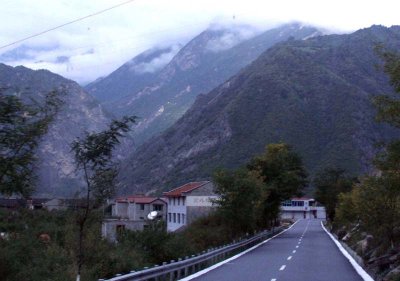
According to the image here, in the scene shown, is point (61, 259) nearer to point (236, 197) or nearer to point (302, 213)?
point (236, 197)

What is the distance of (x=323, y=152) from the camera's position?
10506cm

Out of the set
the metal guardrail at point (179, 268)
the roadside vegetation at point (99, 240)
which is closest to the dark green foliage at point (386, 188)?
the metal guardrail at point (179, 268)

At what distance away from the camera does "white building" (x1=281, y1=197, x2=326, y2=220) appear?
160125 millimetres

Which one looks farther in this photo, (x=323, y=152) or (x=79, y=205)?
(x=323, y=152)

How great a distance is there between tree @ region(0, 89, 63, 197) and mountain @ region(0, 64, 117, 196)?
1.37 ft

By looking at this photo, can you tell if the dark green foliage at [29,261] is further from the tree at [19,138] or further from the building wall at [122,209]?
the building wall at [122,209]

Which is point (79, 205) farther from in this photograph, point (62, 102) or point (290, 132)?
point (290, 132)

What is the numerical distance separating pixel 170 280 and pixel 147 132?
559 ft

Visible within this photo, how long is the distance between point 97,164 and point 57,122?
224 cm

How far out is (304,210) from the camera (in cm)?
16225

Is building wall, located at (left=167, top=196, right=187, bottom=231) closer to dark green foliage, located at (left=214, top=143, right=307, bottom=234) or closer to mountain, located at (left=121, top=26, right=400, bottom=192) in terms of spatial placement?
dark green foliage, located at (left=214, top=143, right=307, bottom=234)

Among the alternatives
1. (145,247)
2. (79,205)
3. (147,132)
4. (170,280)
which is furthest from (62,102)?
(147,132)

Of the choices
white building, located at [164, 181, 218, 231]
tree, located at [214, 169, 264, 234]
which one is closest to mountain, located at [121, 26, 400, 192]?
white building, located at [164, 181, 218, 231]

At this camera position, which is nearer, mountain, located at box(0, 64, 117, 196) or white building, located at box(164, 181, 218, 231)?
mountain, located at box(0, 64, 117, 196)
